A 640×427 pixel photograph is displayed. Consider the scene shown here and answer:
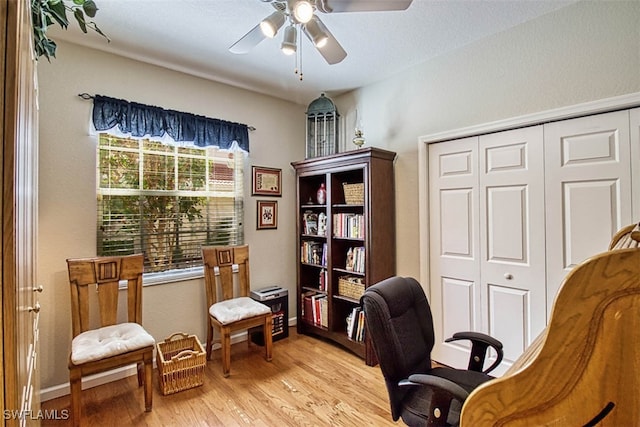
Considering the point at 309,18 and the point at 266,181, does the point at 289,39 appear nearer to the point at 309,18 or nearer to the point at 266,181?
the point at 309,18

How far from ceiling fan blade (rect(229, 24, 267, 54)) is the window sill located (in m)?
1.98

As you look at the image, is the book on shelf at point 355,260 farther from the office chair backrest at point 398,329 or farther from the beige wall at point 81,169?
the office chair backrest at point 398,329

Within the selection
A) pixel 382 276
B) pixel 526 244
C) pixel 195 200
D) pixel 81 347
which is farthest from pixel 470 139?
pixel 81 347

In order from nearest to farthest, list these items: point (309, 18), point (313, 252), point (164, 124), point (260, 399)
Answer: point (309, 18) → point (260, 399) → point (164, 124) → point (313, 252)

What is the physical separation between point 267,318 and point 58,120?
2.24 meters

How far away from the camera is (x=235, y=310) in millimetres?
2646

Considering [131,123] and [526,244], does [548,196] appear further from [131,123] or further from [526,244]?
[131,123]

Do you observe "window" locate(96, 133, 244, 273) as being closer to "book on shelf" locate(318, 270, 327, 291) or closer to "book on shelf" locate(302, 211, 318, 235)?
"book on shelf" locate(302, 211, 318, 235)

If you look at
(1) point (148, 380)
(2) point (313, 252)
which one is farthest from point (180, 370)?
(2) point (313, 252)

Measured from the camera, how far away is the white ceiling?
6.52ft

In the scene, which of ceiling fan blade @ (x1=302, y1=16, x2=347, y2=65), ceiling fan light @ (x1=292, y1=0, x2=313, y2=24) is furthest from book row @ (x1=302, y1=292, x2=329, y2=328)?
ceiling fan light @ (x1=292, y1=0, x2=313, y2=24)

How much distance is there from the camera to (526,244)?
2197mm

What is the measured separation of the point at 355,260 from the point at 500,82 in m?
1.88

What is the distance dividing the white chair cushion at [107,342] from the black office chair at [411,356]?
1595 mm
